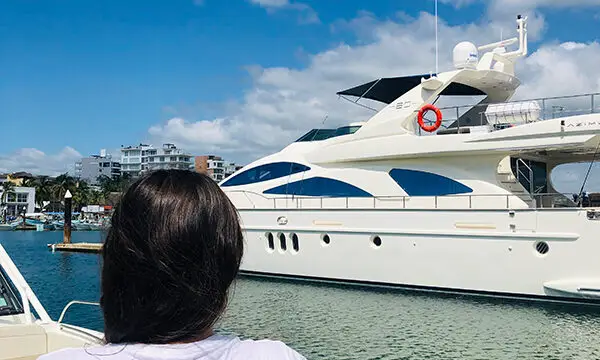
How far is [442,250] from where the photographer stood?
45.3 ft

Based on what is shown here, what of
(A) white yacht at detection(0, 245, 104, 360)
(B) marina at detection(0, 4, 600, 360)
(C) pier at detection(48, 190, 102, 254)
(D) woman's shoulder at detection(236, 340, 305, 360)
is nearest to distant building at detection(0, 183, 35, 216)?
(C) pier at detection(48, 190, 102, 254)

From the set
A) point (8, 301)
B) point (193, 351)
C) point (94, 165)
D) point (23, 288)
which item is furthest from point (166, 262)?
point (94, 165)

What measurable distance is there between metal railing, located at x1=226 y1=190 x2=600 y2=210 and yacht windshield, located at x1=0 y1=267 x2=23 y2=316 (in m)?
10.3

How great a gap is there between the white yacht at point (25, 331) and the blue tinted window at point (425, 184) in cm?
1107

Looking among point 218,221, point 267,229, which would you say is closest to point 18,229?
point 267,229

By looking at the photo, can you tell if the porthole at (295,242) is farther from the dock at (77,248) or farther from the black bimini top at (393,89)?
the dock at (77,248)

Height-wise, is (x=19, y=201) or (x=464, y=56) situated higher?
(x=464, y=56)

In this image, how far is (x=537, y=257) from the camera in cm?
1265

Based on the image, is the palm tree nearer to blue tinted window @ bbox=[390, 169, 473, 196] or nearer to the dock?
the dock

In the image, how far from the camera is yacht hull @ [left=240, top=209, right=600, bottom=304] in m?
12.3

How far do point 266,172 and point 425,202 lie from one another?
5455 mm

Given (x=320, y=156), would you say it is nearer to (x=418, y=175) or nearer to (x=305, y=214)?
(x=305, y=214)

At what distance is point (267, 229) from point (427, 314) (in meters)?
6.08

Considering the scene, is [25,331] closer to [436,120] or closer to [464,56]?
[436,120]
